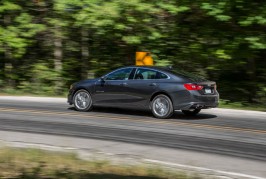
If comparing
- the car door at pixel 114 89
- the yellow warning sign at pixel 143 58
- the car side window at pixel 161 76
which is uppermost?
the yellow warning sign at pixel 143 58

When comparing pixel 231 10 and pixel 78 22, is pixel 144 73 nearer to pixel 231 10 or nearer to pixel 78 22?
pixel 231 10

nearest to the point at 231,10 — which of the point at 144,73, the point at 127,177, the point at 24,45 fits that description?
the point at 144,73

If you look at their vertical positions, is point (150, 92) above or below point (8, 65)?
below

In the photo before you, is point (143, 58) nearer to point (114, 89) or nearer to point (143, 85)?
point (114, 89)

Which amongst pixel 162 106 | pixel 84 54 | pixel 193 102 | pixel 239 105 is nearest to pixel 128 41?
pixel 84 54

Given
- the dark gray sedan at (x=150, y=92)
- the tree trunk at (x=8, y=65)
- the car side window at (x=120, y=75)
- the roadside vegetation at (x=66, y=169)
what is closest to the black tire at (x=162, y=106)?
the dark gray sedan at (x=150, y=92)

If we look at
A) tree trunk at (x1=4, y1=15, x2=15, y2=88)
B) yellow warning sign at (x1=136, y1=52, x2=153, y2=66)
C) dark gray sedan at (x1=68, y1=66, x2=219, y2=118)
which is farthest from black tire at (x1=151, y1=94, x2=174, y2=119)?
tree trunk at (x1=4, y1=15, x2=15, y2=88)

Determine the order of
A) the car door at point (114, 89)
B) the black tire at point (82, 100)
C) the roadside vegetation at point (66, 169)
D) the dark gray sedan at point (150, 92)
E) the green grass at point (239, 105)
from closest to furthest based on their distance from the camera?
the roadside vegetation at point (66, 169) < the dark gray sedan at point (150, 92) < the car door at point (114, 89) < the black tire at point (82, 100) < the green grass at point (239, 105)

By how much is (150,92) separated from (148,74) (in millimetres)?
623

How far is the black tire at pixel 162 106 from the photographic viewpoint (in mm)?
14273

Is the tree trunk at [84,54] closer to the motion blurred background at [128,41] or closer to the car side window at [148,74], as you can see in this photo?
the motion blurred background at [128,41]

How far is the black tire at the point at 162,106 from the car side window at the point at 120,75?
1316mm

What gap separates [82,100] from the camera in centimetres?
1603

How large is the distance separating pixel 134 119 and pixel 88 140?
3.46 metres
